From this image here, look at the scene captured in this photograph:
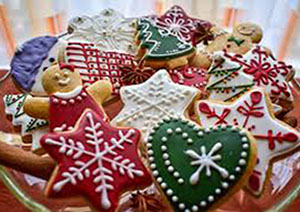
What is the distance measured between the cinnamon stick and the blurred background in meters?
0.70

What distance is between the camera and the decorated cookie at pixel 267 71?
718 millimetres

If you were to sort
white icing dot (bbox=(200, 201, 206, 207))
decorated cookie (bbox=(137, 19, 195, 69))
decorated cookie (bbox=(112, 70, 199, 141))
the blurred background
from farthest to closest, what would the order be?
the blurred background
decorated cookie (bbox=(137, 19, 195, 69))
decorated cookie (bbox=(112, 70, 199, 141))
white icing dot (bbox=(200, 201, 206, 207))

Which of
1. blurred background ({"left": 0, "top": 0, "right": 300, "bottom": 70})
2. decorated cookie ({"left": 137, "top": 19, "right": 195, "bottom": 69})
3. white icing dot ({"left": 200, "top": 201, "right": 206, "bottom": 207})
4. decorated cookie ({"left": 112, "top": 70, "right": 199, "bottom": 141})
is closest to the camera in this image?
white icing dot ({"left": 200, "top": 201, "right": 206, "bottom": 207})

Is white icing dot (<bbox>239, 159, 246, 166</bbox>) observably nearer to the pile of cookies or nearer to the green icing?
the pile of cookies

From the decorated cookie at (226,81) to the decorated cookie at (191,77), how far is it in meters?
0.02

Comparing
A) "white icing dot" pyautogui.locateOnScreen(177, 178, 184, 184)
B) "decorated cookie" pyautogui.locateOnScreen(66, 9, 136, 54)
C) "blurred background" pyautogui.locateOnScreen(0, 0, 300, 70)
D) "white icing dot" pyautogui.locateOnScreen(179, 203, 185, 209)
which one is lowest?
"blurred background" pyautogui.locateOnScreen(0, 0, 300, 70)

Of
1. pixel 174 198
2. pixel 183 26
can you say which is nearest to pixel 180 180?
pixel 174 198

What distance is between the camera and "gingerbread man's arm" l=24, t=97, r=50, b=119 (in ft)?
2.10

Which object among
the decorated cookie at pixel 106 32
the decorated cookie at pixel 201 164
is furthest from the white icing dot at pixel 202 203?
the decorated cookie at pixel 106 32

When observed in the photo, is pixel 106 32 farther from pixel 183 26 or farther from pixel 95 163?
pixel 95 163

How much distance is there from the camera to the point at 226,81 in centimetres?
71

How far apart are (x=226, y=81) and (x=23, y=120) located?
0.96ft

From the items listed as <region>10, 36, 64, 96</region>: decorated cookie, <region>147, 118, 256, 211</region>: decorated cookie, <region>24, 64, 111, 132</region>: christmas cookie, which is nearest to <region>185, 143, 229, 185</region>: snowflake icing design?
<region>147, 118, 256, 211</region>: decorated cookie

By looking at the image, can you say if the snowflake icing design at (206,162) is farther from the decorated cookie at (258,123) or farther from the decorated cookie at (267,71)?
the decorated cookie at (267,71)
